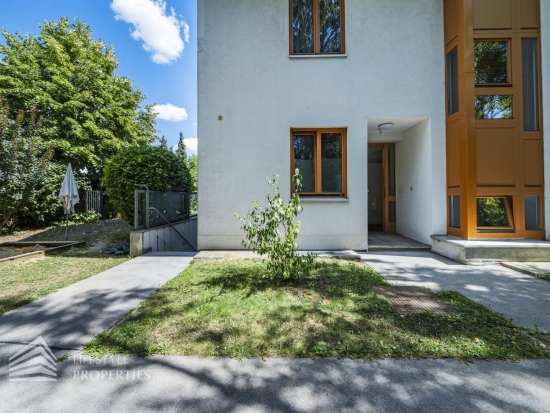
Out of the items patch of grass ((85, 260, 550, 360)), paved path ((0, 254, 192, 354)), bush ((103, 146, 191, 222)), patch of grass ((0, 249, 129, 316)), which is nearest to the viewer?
patch of grass ((85, 260, 550, 360))

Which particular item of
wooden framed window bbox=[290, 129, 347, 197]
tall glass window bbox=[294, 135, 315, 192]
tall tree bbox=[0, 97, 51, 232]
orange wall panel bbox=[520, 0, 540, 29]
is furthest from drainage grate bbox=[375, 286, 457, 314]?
tall tree bbox=[0, 97, 51, 232]

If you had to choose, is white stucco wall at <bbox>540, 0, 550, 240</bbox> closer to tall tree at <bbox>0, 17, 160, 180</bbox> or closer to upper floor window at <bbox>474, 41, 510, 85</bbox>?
upper floor window at <bbox>474, 41, 510, 85</bbox>

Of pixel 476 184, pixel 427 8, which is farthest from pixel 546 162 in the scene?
pixel 427 8

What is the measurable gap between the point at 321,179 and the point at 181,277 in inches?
148

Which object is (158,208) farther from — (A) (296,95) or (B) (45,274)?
(A) (296,95)

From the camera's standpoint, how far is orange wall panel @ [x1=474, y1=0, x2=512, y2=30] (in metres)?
5.26

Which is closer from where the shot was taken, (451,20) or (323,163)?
(451,20)

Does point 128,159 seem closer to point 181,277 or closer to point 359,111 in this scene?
point 181,277

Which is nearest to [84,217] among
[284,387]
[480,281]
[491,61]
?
[284,387]

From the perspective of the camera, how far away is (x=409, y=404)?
62.8 inches

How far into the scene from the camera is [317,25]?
19.3 ft

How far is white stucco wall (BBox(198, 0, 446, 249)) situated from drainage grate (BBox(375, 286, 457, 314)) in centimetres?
226

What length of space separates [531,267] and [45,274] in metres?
8.81

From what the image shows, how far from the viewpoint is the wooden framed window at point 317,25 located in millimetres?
5887
